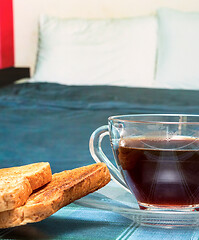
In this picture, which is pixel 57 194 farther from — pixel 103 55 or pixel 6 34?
pixel 6 34

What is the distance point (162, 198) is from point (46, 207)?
6.2 inches

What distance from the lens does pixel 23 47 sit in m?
3.54

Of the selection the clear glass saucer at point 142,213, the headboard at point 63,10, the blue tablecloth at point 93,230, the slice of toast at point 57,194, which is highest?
the headboard at point 63,10

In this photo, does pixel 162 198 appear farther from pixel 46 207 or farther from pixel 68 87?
pixel 68 87

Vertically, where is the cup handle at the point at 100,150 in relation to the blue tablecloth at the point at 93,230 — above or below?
above

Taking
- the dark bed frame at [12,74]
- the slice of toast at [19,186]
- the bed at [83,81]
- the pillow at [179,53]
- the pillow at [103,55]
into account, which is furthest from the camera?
the dark bed frame at [12,74]

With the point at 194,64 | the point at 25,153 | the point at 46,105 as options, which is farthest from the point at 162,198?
the point at 194,64

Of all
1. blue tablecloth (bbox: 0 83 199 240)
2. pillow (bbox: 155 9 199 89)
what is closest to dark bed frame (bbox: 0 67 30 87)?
blue tablecloth (bbox: 0 83 199 240)

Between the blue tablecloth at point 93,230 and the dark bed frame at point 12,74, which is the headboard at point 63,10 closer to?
the dark bed frame at point 12,74

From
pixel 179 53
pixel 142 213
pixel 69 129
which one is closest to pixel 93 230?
pixel 142 213

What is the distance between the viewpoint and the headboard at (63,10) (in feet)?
10.8

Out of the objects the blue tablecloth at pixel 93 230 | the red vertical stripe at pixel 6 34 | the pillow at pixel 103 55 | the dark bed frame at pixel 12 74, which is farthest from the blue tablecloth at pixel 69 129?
the red vertical stripe at pixel 6 34

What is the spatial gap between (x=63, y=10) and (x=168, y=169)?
306 centimetres

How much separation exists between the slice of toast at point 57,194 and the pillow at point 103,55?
2295mm
